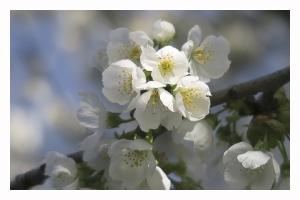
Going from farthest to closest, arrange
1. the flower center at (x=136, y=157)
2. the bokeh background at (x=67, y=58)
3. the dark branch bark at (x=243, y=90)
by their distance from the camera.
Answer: the bokeh background at (x=67, y=58)
the dark branch bark at (x=243, y=90)
the flower center at (x=136, y=157)

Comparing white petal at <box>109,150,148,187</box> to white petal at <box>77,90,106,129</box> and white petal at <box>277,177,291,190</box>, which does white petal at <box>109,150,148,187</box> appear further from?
white petal at <box>277,177,291,190</box>

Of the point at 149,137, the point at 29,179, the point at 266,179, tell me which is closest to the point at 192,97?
the point at 149,137

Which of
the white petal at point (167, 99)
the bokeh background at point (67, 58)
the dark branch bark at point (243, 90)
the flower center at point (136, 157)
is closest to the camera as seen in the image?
the white petal at point (167, 99)

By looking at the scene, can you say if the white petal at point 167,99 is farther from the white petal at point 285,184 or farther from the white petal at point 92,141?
A: the white petal at point 285,184

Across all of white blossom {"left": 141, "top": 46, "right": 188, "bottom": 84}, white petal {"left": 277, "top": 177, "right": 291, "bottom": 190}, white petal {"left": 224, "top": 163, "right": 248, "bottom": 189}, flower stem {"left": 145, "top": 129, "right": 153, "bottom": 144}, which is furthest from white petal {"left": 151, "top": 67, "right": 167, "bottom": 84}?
white petal {"left": 277, "top": 177, "right": 291, "bottom": 190}

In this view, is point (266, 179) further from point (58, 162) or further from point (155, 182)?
point (58, 162)

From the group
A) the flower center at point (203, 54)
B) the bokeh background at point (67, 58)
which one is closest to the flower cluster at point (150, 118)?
the flower center at point (203, 54)
